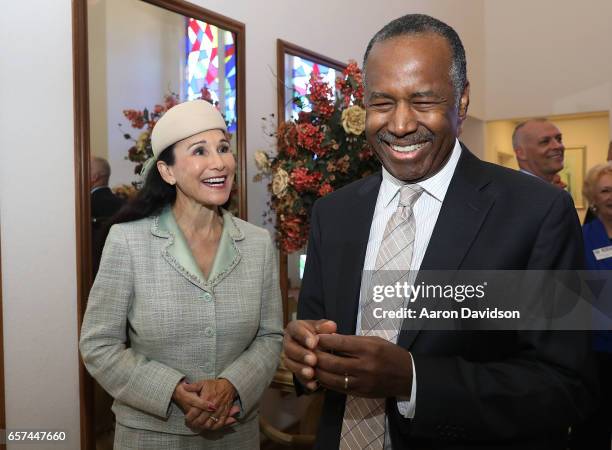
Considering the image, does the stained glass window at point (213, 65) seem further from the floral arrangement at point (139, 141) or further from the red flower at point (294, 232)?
the red flower at point (294, 232)

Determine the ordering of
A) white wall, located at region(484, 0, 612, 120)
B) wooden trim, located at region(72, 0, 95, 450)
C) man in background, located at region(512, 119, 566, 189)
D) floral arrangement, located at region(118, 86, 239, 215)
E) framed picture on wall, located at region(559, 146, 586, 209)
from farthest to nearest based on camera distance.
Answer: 1. framed picture on wall, located at region(559, 146, 586, 209)
2. white wall, located at region(484, 0, 612, 120)
3. man in background, located at region(512, 119, 566, 189)
4. floral arrangement, located at region(118, 86, 239, 215)
5. wooden trim, located at region(72, 0, 95, 450)

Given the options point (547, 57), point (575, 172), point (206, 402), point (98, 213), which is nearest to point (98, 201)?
→ point (98, 213)

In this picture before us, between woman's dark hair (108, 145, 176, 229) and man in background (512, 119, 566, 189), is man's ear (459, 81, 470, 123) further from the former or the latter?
man in background (512, 119, 566, 189)

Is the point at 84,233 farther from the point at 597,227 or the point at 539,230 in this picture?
the point at 597,227

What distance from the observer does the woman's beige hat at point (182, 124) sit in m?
2.04

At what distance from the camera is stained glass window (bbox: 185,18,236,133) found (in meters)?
2.95

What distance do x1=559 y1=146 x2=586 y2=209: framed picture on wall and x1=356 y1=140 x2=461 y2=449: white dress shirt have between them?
7.24m

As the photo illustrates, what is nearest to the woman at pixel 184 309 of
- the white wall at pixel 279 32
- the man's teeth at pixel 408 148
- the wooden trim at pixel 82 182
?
the wooden trim at pixel 82 182

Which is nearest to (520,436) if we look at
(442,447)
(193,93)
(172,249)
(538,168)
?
(442,447)

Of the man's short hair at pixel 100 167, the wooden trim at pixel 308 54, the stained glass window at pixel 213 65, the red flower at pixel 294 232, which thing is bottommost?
the red flower at pixel 294 232

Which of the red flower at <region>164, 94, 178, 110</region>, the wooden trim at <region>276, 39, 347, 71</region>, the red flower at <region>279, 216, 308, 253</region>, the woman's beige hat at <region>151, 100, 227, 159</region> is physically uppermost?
the wooden trim at <region>276, 39, 347, 71</region>

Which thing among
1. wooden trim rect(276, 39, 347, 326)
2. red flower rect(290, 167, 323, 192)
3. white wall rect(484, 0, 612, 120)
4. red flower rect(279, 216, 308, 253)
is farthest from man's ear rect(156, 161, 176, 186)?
white wall rect(484, 0, 612, 120)

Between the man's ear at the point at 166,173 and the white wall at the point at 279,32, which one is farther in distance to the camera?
the white wall at the point at 279,32

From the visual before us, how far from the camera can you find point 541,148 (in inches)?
165
